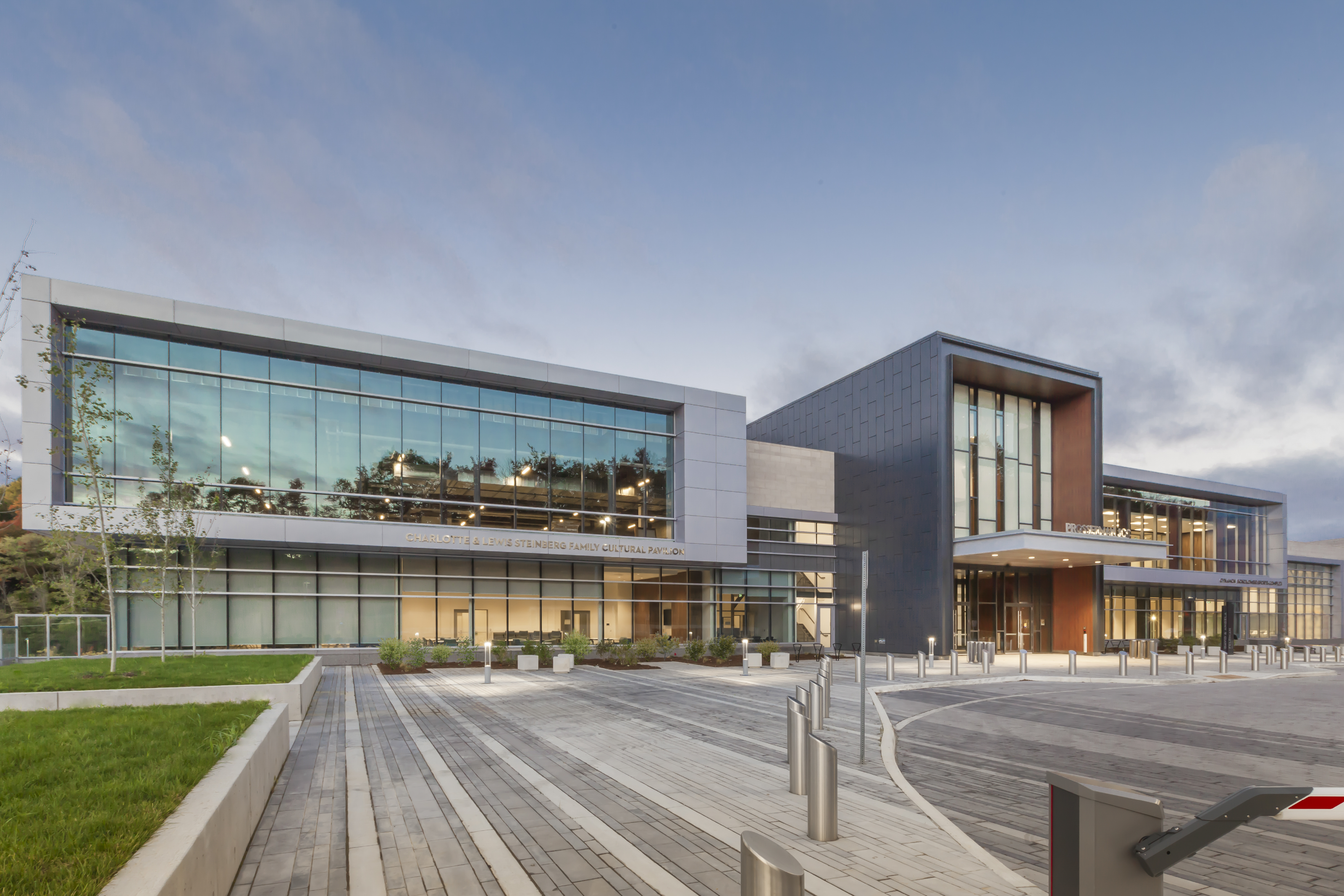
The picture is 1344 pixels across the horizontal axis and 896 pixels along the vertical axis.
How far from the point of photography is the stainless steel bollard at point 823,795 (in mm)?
6824

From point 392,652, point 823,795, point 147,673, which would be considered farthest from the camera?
point 392,652

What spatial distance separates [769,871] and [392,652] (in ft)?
81.1

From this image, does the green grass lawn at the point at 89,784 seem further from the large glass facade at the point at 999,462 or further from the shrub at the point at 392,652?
the large glass facade at the point at 999,462

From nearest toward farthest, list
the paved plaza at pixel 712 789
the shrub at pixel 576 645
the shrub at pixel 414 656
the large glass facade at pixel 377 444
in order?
1. the paved plaza at pixel 712 789
2. the shrub at pixel 414 656
3. the large glass facade at pixel 377 444
4. the shrub at pixel 576 645

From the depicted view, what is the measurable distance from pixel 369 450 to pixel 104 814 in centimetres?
2624

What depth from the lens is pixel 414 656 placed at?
2525cm

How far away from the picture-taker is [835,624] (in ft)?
135

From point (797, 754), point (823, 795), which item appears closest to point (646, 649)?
point (797, 754)

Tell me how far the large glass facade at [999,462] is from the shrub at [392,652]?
27.0 m

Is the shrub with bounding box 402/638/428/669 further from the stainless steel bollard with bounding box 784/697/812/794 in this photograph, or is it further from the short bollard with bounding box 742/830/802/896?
the short bollard with bounding box 742/830/802/896

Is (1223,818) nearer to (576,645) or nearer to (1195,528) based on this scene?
(576,645)

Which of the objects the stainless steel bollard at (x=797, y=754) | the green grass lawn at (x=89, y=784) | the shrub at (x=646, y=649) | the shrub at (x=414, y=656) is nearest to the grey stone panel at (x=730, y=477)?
the shrub at (x=646, y=649)

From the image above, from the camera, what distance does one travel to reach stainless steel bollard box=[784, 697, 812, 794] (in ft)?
27.5

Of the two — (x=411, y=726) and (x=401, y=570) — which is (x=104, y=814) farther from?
(x=401, y=570)
